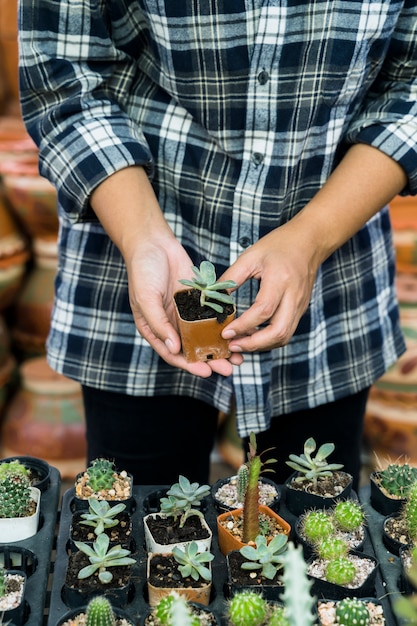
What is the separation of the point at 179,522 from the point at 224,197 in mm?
600

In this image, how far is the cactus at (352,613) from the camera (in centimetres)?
115

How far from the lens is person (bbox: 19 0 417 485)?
1474mm

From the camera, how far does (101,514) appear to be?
135cm

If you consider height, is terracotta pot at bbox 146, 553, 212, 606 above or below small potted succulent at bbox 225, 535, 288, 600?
below

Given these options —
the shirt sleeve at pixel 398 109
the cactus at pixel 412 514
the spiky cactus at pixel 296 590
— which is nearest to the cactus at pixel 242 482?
the cactus at pixel 412 514

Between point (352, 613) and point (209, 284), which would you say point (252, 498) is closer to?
point (352, 613)

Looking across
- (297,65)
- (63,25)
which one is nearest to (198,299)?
(297,65)

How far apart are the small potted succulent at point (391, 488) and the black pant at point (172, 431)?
283mm

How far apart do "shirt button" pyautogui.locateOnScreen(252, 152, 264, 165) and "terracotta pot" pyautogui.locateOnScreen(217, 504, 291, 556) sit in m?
0.61

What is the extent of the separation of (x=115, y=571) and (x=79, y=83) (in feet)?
2.83

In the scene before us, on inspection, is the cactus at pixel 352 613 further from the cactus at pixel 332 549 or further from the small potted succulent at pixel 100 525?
the small potted succulent at pixel 100 525

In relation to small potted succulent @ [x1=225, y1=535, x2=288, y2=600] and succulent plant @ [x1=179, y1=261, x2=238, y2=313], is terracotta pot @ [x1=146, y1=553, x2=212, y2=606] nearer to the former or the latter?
small potted succulent @ [x1=225, y1=535, x2=288, y2=600]

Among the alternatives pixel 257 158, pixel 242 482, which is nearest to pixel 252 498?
pixel 242 482

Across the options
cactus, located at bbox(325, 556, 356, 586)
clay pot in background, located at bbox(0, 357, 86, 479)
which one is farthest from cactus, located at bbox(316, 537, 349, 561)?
clay pot in background, located at bbox(0, 357, 86, 479)
